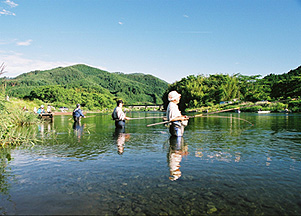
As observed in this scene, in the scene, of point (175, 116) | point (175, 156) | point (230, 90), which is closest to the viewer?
point (175, 156)

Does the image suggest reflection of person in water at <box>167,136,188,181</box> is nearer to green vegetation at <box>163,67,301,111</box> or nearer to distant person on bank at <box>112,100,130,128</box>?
distant person on bank at <box>112,100,130,128</box>

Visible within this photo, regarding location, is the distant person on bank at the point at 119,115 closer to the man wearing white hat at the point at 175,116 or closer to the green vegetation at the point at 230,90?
the man wearing white hat at the point at 175,116

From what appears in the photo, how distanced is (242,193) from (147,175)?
1999mm

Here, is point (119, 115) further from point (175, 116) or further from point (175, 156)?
point (175, 156)

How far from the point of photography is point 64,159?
6996 millimetres

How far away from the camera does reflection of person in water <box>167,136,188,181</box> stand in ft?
17.8

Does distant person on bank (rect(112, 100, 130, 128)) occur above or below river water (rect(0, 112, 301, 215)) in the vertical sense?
above

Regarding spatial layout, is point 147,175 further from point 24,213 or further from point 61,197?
point 24,213

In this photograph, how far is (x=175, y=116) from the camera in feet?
30.7

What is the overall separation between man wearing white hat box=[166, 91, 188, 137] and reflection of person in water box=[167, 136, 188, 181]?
414 millimetres

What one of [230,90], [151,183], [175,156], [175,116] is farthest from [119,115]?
[230,90]

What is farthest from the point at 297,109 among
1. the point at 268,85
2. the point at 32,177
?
the point at 32,177

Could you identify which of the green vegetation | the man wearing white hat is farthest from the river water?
the green vegetation

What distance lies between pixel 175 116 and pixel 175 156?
94.2 inches
